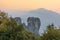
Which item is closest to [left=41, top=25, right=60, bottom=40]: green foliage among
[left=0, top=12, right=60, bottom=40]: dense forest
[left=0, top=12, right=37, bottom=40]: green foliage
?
[left=0, top=12, right=60, bottom=40]: dense forest

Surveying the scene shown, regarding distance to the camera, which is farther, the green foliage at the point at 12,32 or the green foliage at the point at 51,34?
the green foliage at the point at 12,32

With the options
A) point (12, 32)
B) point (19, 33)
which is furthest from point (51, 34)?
point (12, 32)

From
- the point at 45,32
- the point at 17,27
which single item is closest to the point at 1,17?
the point at 17,27

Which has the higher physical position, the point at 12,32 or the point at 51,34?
the point at 12,32

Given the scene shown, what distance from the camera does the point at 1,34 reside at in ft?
42.0

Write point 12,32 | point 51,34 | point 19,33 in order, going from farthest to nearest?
point 12,32 → point 19,33 → point 51,34

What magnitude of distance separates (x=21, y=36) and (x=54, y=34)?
63.7 inches

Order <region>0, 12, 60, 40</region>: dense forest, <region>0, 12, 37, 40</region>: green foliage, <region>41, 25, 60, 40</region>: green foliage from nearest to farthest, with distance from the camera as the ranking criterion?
<region>41, 25, 60, 40</region>: green foliage → <region>0, 12, 60, 40</region>: dense forest → <region>0, 12, 37, 40</region>: green foliage

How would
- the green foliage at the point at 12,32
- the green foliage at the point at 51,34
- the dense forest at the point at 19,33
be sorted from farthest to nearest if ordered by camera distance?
the green foliage at the point at 12,32 → the dense forest at the point at 19,33 → the green foliage at the point at 51,34

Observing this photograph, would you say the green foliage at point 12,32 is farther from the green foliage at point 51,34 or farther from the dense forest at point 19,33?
the green foliage at point 51,34

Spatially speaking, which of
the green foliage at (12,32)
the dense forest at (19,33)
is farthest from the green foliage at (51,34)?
the green foliage at (12,32)

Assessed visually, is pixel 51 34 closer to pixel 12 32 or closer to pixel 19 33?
pixel 19 33

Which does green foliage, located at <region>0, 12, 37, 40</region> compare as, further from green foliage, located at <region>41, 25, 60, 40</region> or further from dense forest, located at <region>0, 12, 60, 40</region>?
green foliage, located at <region>41, 25, 60, 40</region>

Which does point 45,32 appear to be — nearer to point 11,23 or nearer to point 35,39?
point 35,39
